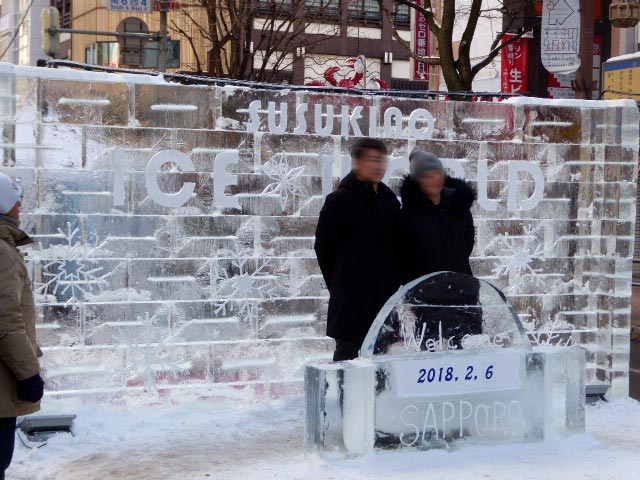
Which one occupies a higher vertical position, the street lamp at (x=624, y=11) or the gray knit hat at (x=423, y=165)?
the street lamp at (x=624, y=11)

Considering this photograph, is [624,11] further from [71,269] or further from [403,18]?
[403,18]

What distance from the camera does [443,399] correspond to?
219 inches

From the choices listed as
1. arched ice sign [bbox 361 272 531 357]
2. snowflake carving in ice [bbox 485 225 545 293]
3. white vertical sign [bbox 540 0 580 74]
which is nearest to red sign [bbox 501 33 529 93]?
white vertical sign [bbox 540 0 580 74]

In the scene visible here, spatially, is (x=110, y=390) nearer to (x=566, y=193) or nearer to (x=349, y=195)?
(x=349, y=195)

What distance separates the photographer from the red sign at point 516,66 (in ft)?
76.6

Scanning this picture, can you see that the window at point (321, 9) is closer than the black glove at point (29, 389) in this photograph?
No

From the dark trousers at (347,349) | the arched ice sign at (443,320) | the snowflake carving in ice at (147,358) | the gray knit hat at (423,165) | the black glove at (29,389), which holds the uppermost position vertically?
the gray knit hat at (423,165)

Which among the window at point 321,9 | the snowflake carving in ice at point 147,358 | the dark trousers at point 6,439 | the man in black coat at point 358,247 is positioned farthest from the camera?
the window at point 321,9

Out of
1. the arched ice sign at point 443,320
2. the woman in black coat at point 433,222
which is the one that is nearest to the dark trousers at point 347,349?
the woman in black coat at point 433,222

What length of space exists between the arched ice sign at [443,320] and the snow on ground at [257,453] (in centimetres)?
57

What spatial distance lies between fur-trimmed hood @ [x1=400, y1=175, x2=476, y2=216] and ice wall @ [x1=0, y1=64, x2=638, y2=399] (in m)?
1.48

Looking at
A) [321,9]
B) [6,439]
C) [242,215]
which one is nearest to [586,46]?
[321,9]

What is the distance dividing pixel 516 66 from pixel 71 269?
1833 centimetres

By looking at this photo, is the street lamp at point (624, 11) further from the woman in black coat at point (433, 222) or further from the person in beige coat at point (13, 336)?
the person in beige coat at point (13, 336)
